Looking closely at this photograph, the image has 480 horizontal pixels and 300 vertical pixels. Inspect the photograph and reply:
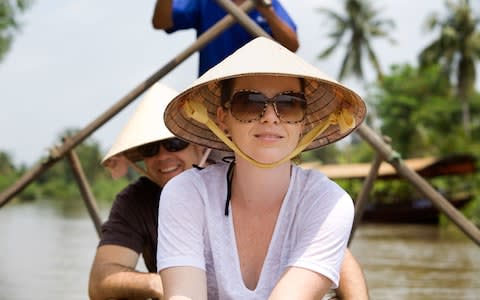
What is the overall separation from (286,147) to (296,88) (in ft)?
0.46

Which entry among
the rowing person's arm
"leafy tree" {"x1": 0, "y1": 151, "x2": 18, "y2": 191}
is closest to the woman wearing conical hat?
the rowing person's arm

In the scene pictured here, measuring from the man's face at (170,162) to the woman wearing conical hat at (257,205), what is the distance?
40.1 inches

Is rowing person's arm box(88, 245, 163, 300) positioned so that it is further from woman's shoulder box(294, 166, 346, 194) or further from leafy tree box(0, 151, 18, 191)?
leafy tree box(0, 151, 18, 191)

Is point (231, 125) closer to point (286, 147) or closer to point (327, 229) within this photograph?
point (286, 147)

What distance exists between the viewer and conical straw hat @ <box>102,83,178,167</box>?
3.06 m

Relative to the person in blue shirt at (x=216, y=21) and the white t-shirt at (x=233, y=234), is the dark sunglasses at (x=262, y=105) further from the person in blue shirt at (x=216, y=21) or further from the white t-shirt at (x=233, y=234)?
the person in blue shirt at (x=216, y=21)

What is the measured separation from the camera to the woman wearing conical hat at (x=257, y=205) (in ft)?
5.96

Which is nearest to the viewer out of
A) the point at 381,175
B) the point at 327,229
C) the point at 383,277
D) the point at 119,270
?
the point at 327,229

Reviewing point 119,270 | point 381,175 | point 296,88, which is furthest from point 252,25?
point 381,175

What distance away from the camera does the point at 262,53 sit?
1.88m

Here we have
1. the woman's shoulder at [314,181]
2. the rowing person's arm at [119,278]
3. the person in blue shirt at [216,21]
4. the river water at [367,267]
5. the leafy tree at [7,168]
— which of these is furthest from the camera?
the leafy tree at [7,168]

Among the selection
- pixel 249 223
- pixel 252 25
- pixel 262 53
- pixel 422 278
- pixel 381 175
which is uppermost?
pixel 262 53

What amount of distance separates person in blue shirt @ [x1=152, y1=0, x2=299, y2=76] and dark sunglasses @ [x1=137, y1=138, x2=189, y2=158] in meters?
0.59

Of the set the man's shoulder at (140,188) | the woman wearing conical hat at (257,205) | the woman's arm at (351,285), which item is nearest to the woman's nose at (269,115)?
the woman wearing conical hat at (257,205)
